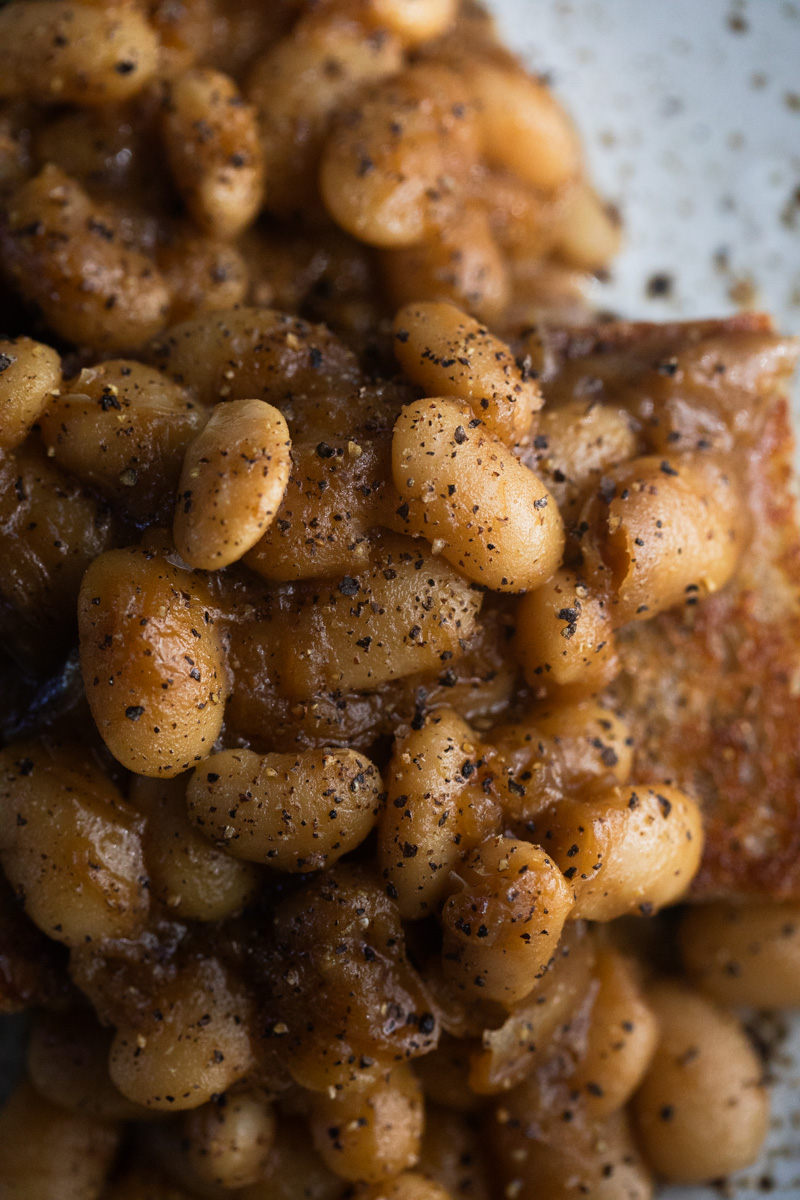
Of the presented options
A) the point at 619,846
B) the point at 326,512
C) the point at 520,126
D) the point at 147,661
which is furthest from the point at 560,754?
the point at 520,126

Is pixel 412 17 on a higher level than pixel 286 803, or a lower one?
higher

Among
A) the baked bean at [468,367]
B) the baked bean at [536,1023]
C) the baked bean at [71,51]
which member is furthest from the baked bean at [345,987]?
the baked bean at [71,51]

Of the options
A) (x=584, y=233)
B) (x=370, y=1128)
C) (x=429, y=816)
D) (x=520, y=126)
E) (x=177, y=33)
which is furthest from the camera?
(x=584, y=233)

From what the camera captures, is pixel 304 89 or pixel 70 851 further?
pixel 304 89

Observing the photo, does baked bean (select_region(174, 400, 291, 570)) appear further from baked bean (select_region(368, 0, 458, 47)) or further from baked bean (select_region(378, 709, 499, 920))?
baked bean (select_region(368, 0, 458, 47))

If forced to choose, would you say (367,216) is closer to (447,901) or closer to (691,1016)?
(447,901)

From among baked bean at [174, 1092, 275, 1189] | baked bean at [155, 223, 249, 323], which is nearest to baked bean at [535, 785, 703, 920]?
baked bean at [174, 1092, 275, 1189]

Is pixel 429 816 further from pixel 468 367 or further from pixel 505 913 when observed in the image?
pixel 468 367
